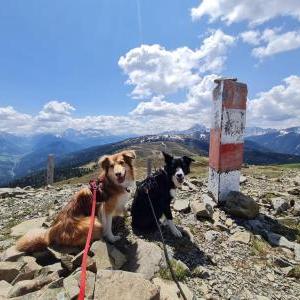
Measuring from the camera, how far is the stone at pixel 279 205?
12.6 meters

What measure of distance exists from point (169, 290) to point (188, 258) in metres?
2.29

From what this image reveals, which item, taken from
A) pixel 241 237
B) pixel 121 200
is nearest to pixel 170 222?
pixel 121 200

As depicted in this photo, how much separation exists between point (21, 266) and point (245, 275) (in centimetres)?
486

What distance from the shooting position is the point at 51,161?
20.6 metres

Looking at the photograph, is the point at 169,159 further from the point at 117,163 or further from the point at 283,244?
the point at 283,244

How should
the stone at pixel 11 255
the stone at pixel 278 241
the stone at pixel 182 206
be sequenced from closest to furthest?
the stone at pixel 11 255, the stone at pixel 278 241, the stone at pixel 182 206

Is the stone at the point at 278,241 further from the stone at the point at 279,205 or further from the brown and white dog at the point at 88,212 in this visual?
the brown and white dog at the point at 88,212

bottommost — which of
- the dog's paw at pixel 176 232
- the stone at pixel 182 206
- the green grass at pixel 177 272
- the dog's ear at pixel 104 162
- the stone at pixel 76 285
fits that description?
the green grass at pixel 177 272

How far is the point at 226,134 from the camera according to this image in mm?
12016

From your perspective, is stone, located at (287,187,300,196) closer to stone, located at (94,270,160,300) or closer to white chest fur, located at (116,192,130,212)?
white chest fur, located at (116,192,130,212)

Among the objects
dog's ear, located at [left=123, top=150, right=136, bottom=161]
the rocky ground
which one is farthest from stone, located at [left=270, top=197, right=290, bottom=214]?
dog's ear, located at [left=123, top=150, right=136, bottom=161]

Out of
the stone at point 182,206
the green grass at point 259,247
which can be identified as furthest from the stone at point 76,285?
the stone at point 182,206

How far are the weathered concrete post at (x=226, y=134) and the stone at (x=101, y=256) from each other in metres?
6.32

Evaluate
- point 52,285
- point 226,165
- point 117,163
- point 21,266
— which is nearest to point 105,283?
point 52,285
